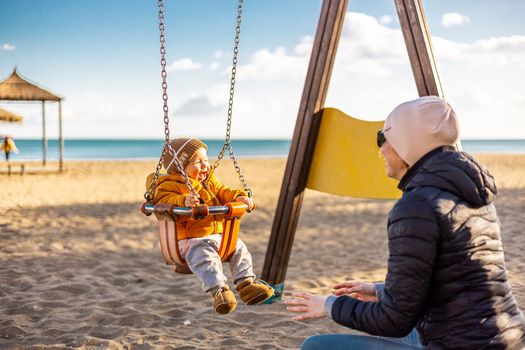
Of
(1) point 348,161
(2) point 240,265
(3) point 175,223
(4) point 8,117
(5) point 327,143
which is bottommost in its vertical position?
(2) point 240,265

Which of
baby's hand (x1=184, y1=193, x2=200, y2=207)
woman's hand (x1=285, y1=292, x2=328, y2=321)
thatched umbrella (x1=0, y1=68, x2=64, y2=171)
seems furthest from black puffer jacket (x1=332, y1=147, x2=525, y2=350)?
thatched umbrella (x1=0, y1=68, x2=64, y2=171)

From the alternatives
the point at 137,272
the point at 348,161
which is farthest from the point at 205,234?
the point at 137,272

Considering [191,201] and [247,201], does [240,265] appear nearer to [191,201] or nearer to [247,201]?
[247,201]

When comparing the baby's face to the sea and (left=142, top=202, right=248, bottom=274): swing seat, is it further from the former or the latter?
the sea

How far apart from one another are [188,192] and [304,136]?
1263mm

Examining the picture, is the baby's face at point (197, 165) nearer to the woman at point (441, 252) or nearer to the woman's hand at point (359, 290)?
the woman's hand at point (359, 290)

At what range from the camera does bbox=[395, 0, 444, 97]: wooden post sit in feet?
11.4

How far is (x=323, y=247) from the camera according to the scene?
7.27 metres

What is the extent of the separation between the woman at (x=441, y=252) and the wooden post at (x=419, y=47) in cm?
185

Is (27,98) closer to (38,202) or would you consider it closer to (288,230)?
(38,202)

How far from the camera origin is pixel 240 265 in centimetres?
311

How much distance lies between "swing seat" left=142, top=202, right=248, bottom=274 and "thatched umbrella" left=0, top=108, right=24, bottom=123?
61.7 ft

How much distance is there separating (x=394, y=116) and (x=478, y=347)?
0.71 metres

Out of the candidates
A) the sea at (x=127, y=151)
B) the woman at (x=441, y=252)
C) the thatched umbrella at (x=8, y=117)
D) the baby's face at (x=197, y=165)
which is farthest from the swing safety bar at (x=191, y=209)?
the sea at (x=127, y=151)
